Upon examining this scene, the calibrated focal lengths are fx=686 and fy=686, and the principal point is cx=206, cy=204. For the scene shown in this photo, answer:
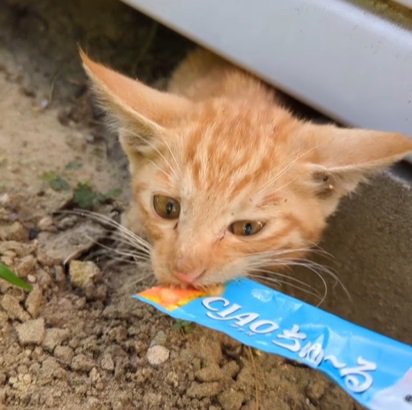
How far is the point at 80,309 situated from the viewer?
83.2 inches

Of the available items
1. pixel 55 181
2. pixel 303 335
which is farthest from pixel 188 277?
pixel 55 181

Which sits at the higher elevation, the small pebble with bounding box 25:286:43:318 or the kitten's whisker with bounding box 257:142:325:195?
the kitten's whisker with bounding box 257:142:325:195

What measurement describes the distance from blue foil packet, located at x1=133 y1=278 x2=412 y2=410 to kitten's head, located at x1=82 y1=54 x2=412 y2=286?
7 cm

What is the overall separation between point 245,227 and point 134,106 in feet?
1.47

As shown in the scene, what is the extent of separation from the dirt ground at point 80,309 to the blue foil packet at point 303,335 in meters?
0.30

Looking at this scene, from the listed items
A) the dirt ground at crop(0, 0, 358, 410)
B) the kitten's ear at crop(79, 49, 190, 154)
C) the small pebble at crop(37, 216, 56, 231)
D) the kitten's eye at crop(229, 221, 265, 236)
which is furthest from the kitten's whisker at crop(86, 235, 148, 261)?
the kitten's eye at crop(229, 221, 265, 236)

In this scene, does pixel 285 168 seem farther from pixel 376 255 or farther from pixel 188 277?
pixel 376 255

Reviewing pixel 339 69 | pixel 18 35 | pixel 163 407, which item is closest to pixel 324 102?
pixel 339 69

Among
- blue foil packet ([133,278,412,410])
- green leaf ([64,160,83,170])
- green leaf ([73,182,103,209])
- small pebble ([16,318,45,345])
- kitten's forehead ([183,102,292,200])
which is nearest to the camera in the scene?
blue foil packet ([133,278,412,410])

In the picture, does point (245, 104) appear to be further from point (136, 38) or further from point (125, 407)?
point (136, 38)

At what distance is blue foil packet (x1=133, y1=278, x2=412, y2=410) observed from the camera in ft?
5.62

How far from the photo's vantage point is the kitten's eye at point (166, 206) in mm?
1915

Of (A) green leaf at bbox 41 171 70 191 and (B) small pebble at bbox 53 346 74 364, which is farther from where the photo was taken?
(A) green leaf at bbox 41 171 70 191

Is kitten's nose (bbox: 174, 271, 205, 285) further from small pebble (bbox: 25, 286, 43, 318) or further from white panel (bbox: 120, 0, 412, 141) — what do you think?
white panel (bbox: 120, 0, 412, 141)
